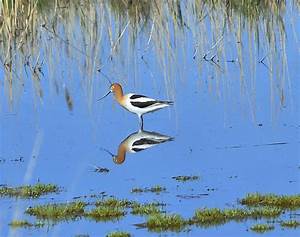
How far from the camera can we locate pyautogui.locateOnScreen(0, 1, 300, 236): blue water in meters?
8.55

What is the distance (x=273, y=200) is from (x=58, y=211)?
1.72 m

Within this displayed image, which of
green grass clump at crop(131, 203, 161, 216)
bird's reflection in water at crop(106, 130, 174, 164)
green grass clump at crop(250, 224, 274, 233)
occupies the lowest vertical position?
green grass clump at crop(250, 224, 274, 233)

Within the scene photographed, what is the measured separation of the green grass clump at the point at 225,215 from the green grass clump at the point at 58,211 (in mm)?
966

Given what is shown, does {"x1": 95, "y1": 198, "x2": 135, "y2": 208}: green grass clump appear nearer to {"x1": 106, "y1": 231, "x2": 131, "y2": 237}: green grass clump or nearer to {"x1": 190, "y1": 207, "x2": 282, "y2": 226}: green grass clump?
{"x1": 190, "y1": 207, "x2": 282, "y2": 226}: green grass clump

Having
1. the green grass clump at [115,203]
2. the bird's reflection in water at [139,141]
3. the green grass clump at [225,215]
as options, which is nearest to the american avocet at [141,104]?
the bird's reflection in water at [139,141]

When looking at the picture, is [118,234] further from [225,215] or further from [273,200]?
[273,200]

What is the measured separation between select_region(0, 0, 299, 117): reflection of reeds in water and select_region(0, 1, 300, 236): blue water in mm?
56

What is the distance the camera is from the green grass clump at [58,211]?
7949mm

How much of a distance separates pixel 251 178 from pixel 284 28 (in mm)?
6127

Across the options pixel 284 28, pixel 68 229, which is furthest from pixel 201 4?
pixel 68 229

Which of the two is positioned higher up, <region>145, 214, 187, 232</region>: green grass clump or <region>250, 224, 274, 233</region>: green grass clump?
<region>145, 214, 187, 232</region>: green grass clump

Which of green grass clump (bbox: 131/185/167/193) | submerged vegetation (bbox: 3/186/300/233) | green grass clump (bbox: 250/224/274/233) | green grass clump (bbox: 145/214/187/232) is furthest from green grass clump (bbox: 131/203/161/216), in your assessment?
green grass clump (bbox: 250/224/274/233)

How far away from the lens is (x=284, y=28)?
1477 cm

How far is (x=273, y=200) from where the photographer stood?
809 centimetres
